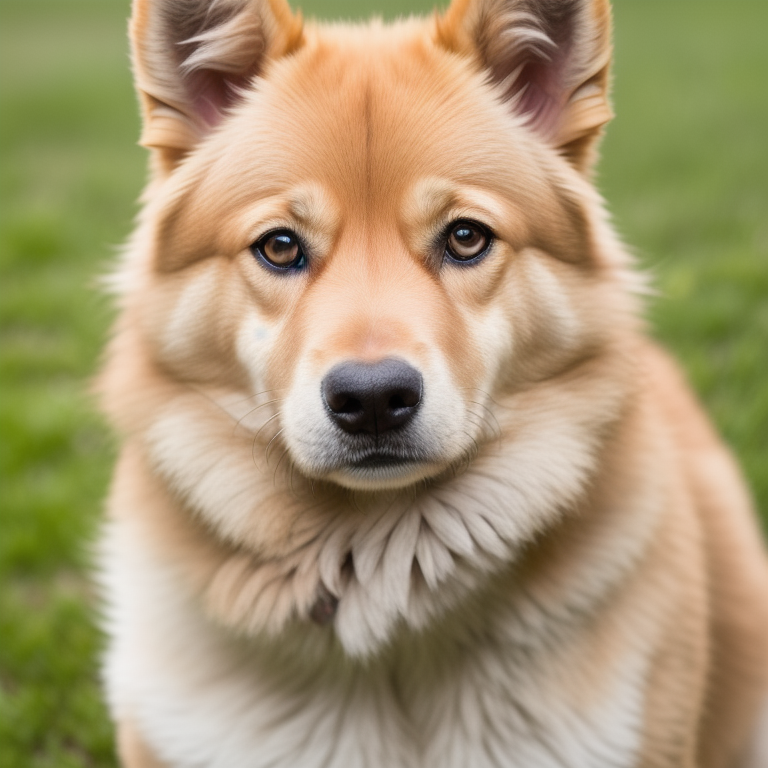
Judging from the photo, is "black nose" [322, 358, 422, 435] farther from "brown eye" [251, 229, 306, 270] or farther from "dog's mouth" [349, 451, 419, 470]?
"brown eye" [251, 229, 306, 270]

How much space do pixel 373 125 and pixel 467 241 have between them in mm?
385

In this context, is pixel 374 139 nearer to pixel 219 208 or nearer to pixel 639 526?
pixel 219 208

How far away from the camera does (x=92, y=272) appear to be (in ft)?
22.0

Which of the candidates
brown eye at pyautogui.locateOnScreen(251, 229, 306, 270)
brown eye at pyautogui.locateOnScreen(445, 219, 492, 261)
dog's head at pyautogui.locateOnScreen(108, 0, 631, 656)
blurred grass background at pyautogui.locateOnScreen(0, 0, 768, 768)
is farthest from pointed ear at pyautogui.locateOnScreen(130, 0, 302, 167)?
blurred grass background at pyautogui.locateOnScreen(0, 0, 768, 768)

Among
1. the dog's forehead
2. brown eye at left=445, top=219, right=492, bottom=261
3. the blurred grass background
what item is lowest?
the blurred grass background

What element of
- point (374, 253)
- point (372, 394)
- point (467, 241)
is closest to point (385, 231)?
point (374, 253)

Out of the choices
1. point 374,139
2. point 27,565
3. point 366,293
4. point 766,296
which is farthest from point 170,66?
point 766,296

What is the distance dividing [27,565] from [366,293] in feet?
8.01

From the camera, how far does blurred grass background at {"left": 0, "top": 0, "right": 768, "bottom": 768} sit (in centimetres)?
370

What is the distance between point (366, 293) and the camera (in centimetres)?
243

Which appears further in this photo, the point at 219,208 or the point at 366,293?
the point at 219,208

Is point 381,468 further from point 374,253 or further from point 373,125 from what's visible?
point 373,125

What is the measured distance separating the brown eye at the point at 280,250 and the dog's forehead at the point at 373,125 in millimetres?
125

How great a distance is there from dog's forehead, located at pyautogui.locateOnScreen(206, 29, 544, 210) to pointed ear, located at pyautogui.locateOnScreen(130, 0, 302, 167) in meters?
0.09
